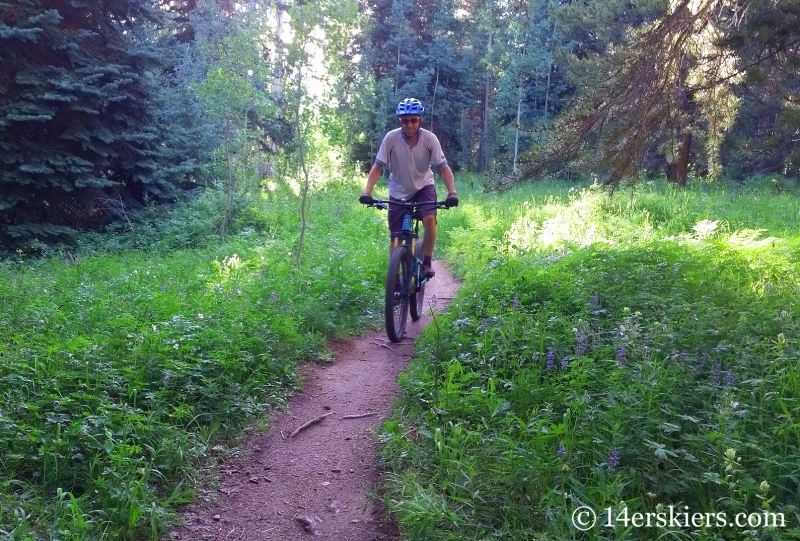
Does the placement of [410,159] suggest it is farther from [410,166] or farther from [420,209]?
[420,209]

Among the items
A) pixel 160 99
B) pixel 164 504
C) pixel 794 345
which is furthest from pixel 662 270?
pixel 160 99

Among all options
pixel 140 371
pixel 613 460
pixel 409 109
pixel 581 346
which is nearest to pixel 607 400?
pixel 613 460


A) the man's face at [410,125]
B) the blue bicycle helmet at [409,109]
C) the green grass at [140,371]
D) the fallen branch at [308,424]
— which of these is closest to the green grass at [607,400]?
the fallen branch at [308,424]

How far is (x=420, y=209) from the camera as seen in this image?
6.36m

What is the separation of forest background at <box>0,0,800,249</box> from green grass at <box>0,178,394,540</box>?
111 inches

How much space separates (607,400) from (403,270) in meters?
3.17

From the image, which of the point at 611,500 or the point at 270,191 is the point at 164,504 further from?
the point at 270,191

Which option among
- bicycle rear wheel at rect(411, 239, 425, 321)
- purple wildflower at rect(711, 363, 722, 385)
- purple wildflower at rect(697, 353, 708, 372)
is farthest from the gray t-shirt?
purple wildflower at rect(711, 363, 722, 385)

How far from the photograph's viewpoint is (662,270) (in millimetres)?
5930

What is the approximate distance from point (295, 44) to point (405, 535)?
7976 mm

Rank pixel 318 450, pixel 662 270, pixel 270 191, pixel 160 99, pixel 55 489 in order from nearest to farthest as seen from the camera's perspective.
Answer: pixel 55 489
pixel 318 450
pixel 662 270
pixel 160 99
pixel 270 191

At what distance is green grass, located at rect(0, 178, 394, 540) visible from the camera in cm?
292

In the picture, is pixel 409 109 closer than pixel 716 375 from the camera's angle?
No

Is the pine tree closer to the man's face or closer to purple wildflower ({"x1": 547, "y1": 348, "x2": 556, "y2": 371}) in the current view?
the man's face
